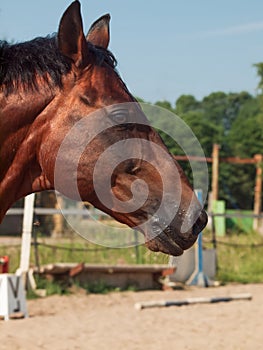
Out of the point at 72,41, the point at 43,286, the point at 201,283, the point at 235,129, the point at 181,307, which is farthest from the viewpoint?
the point at 235,129

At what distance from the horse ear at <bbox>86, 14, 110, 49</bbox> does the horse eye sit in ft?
1.23

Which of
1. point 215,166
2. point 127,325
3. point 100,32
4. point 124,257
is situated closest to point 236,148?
point 215,166

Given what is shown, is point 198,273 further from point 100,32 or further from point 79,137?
point 79,137

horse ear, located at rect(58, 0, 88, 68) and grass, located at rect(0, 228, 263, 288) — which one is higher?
horse ear, located at rect(58, 0, 88, 68)

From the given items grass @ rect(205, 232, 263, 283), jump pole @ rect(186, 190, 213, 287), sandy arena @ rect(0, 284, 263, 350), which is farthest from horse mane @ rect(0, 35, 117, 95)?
grass @ rect(205, 232, 263, 283)

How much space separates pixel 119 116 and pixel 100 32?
0.47 metres

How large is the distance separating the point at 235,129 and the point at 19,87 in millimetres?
36575

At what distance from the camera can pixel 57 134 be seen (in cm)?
251

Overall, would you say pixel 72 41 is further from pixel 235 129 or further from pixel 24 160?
pixel 235 129

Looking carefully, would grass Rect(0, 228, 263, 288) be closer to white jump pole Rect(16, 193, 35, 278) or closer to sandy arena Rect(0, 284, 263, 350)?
white jump pole Rect(16, 193, 35, 278)

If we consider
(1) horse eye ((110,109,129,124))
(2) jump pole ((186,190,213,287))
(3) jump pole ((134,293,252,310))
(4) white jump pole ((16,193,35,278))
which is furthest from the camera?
(2) jump pole ((186,190,213,287))

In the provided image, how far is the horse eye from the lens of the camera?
2541 mm

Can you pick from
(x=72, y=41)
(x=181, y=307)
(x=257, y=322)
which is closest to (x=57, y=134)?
(x=72, y=41)

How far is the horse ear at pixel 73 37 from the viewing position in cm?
242
